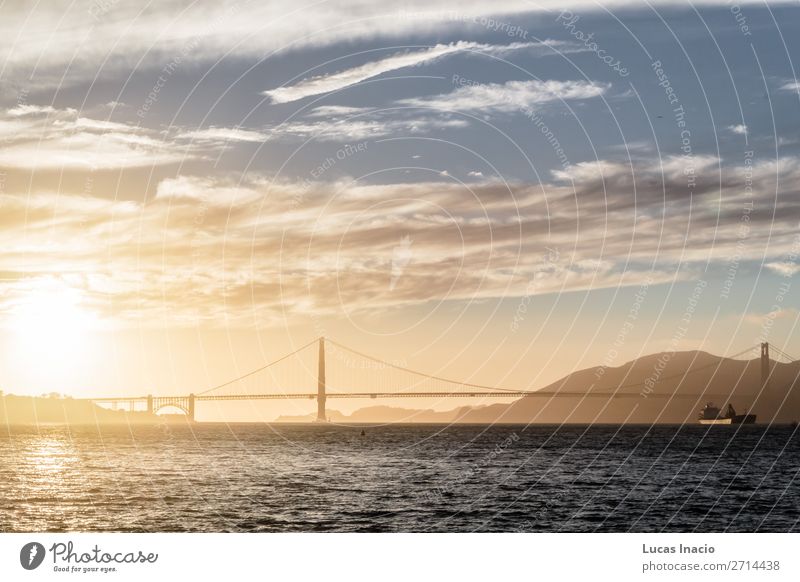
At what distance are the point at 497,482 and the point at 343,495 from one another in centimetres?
1829

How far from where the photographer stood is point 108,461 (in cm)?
12888

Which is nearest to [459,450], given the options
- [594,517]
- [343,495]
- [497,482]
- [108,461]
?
[108,461]

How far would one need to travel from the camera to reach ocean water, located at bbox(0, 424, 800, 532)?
216 ft

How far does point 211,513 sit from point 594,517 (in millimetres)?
25417

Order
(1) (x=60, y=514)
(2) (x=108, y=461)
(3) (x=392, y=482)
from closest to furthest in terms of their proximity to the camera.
A: 1. (1) (x=60, y=514)
2. (3) (x=392, y=482)
3. (2) (x=108, y=461)

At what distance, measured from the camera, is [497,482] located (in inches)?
3706

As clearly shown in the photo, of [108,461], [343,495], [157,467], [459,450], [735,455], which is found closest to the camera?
[343,495]

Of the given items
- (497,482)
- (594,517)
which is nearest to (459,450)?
(497,482)

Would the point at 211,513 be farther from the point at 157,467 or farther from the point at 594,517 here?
the point at 157,467

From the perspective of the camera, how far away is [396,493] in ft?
274

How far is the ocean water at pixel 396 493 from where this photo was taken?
6594cm
